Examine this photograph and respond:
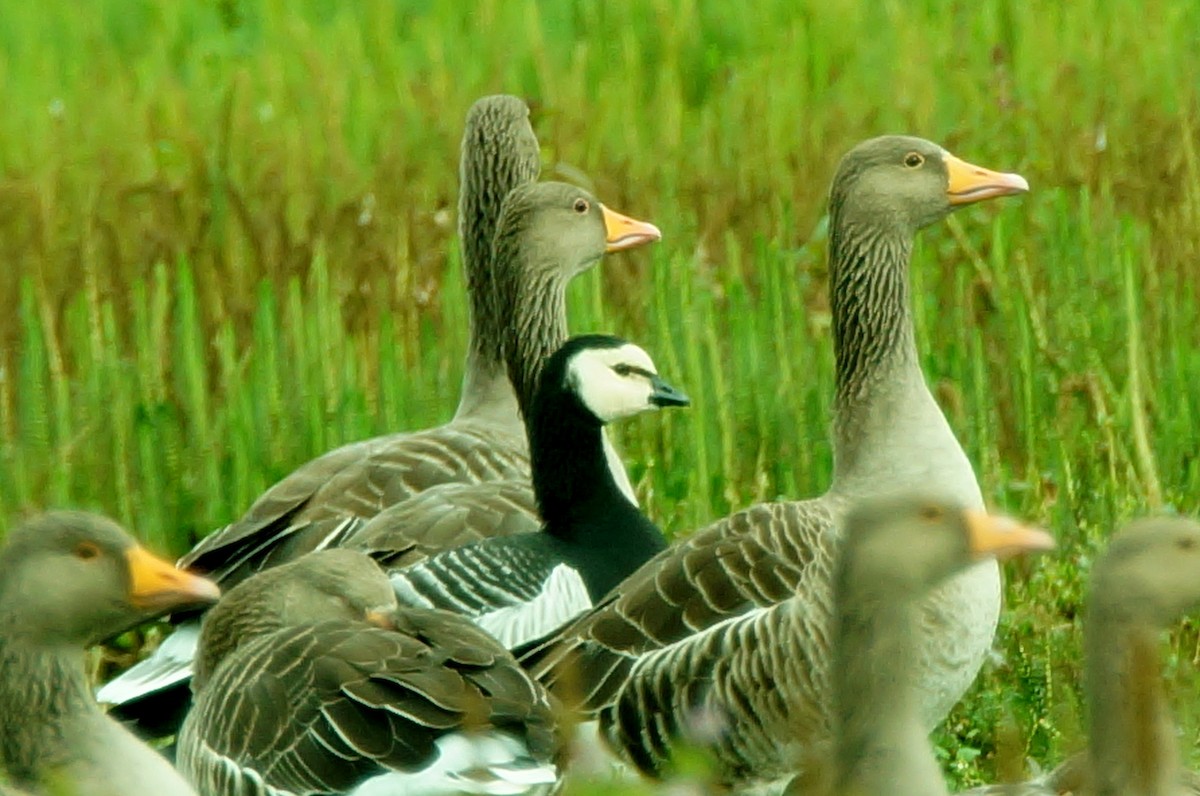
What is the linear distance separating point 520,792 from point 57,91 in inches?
344

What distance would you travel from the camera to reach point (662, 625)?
6.64 meters

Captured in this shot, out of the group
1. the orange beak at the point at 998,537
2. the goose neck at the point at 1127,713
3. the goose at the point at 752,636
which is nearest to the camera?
the goose neck at the point at 1127,713

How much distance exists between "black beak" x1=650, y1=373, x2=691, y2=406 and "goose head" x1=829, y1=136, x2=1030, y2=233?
2.76 ft

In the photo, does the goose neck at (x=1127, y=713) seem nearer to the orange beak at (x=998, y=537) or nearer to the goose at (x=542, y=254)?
the orange beak at (x=998, y=537)

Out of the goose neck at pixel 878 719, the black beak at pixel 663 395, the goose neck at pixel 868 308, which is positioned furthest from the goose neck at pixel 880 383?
the goose neck at pixel 878 719

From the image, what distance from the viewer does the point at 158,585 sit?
17.6ft

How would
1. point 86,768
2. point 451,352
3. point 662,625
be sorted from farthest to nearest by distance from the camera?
point 451,352, point 662,625, point 86,768

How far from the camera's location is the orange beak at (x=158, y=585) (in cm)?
536

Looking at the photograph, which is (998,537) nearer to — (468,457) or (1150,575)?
(1150,575)

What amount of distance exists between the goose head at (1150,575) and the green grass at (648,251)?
93 cm

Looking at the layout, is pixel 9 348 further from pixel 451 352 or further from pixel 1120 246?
pixel 1120 246

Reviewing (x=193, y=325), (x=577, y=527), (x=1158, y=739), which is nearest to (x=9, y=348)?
(x=193, y=325)

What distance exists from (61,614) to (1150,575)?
252 centimetres

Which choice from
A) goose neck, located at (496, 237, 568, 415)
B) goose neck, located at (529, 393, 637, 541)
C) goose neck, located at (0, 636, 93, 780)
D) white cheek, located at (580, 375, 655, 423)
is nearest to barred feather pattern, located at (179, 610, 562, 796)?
goose neck, located at (0, 636, 93, 780)
